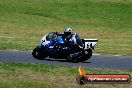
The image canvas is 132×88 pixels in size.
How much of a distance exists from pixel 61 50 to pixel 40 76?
6222mm

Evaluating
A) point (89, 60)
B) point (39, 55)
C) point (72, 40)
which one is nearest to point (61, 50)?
point (72, 40)

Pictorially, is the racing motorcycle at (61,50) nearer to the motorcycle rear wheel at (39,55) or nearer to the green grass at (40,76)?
the motorcycle rear wheel at (39,55)

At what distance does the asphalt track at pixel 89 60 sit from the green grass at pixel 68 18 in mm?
13111

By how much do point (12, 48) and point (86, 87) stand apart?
41.2ft

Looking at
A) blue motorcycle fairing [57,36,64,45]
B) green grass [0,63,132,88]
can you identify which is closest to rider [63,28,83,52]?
blue motorcycle fairing [57,36,64,45]

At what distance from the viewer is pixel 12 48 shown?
29.3m

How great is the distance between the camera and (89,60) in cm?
2567

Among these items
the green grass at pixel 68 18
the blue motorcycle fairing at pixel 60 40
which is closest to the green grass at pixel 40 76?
the blue motorcycle fairing at pixel 60 40

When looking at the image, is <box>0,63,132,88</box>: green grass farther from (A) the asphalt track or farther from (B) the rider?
(B) the rider

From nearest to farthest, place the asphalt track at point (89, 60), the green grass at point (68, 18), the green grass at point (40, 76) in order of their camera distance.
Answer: the green grass at point (40, 76), the asphalt track at point (89, 60), the green grass at point (68, 18)

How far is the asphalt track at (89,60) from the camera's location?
23906 mm

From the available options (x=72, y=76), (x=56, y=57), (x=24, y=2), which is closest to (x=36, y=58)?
(x=56, y=57)

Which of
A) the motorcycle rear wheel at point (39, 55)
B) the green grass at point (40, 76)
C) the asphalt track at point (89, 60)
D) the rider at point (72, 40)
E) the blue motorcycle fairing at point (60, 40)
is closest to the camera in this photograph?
the green grass at point (40, 76)

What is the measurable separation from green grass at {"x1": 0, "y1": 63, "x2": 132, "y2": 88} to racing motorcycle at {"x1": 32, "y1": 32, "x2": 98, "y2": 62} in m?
3.22
